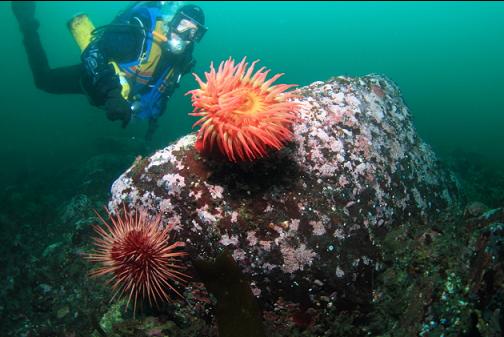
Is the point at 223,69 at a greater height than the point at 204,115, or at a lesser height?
greater

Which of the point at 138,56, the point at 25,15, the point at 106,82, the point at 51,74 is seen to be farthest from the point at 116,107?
the point at 25,15

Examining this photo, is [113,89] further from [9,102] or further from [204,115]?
[9,102]

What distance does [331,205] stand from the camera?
11.5 ft

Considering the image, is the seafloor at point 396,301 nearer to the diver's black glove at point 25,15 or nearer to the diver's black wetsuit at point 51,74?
the diver's black wetsuit at point 51,74

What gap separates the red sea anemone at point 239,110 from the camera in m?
2.88

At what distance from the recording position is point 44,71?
10305mm

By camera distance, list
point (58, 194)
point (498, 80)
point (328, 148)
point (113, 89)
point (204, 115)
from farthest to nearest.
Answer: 1. point (498, 80)
2. point (58, 194)
3. point (113, 89)
4. point (328, 148)
5. point (204, 115)

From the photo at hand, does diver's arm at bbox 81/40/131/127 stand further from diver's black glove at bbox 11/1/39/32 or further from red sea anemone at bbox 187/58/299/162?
diver's black glove at bbox 11/1/39/32

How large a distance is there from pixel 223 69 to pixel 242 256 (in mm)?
1830

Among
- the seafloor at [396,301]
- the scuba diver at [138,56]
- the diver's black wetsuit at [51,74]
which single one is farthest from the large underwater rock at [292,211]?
the diver's black wetsuit at [51,74]

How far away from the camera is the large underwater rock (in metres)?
Answer: 3.32

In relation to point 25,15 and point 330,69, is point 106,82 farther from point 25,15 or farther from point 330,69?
point 330,69

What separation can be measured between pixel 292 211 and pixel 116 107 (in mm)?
4421

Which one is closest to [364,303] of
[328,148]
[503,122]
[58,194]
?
[328,148]
